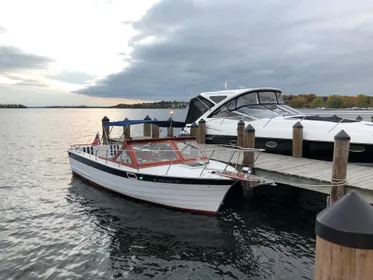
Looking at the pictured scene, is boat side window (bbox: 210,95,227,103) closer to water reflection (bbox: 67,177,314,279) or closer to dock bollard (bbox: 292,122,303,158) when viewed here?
dock bollard (bbox: 292,122,303,158)

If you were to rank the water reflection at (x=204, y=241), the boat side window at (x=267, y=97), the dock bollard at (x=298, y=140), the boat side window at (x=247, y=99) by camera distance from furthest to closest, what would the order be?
the boat side window at (x=267, y=97) < the boat side window at (x=247, y=99) < the dock bollard at (x=298, y=140) < the water reflection at (x=204, y=241)

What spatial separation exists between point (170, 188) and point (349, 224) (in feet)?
26.2

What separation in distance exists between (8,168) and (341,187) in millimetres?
17114

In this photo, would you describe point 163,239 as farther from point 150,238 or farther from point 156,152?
point 156,152

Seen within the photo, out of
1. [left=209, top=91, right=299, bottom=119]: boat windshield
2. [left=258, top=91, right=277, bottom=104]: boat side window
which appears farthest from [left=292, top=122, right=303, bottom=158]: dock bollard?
[left=258, top=91, right=277, bottom=104]: boat side window

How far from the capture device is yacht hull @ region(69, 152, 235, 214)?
8852 millimetres

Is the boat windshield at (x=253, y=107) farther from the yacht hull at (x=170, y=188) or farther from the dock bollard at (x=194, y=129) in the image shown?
the yacht hull at (x=170, y=188)

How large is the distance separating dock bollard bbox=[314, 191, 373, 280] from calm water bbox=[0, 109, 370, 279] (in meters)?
5.31

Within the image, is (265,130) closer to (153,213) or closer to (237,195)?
(237,195)

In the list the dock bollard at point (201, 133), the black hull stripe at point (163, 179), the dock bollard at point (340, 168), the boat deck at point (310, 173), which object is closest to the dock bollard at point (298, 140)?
the boat deck at point (310, 173)

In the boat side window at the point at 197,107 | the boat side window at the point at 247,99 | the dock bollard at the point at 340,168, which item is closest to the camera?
the dock bollard at the point at 340,168

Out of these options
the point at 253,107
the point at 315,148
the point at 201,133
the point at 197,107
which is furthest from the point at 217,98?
the point at 315,148

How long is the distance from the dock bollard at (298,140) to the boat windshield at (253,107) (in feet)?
10.6

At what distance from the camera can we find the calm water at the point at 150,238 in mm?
6805
